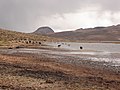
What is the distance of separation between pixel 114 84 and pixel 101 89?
2957mm

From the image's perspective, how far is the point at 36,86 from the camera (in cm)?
1923

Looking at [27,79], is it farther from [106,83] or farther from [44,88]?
[106,83]

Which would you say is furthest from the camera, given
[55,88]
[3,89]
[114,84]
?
[114,84]

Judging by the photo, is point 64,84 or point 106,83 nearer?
point 64,84

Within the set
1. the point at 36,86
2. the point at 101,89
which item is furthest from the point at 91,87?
Answer: the point at 36,86

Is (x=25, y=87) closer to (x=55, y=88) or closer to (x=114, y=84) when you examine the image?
(x=55, y=88)

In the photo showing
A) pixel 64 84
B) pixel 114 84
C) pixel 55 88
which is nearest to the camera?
pixel 55 88

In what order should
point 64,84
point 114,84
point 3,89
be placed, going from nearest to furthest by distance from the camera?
point 3,89
point 64,84
point 114,84

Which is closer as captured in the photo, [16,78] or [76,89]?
[76,89]

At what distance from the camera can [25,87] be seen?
61.2 ft

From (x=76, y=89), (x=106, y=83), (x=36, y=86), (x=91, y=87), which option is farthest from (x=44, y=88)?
(x=106, y=83)

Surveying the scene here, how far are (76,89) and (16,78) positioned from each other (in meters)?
5.33

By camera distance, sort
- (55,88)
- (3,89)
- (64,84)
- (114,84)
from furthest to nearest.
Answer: (114,84)
(64,84)
(55,88)
(3,89)

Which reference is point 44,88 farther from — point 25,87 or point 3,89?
point 3,89
